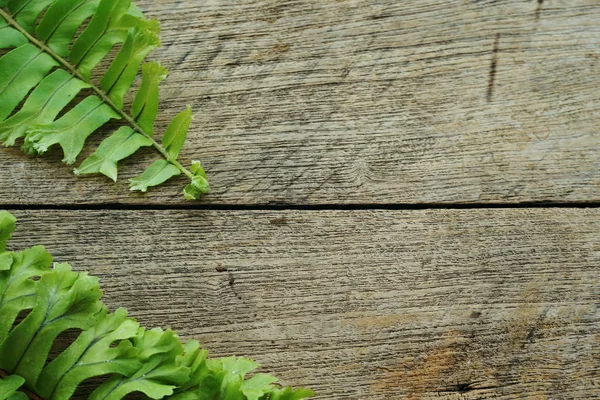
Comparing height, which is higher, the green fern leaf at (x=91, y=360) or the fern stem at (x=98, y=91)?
the fern stem at (x=98, y=91)

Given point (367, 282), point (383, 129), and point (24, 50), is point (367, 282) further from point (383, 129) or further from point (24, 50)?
point (24, 50)

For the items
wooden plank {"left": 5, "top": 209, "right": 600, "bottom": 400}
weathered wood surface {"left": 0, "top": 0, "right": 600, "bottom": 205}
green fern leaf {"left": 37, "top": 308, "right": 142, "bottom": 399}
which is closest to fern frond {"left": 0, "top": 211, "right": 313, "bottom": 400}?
green fern leaf {"left": 37, "top": 308, "right": 142, "bottom": 399}

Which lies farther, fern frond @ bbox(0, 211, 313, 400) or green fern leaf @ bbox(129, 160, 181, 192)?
green fern leaf @ bbox(129, 160, 181, 192)

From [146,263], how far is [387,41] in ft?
2.20

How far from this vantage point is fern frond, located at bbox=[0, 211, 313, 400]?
3.86 feet

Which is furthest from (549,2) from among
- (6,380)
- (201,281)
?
(6,380)

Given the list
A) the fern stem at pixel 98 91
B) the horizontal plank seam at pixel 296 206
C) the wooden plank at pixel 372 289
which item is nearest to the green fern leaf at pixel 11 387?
the wooden plank at pixel 372 289

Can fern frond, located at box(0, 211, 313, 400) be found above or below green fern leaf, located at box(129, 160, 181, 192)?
below

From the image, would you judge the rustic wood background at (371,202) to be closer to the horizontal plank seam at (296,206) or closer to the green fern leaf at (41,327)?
the horizontal plank seam at (296,206)

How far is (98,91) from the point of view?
1.36 metres

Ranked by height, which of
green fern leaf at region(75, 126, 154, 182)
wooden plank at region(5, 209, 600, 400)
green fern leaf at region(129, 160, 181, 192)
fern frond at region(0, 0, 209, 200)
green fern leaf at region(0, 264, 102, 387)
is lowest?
wooden plank at region(5, 209, 600, 400)

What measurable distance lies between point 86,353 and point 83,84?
1.69 ft

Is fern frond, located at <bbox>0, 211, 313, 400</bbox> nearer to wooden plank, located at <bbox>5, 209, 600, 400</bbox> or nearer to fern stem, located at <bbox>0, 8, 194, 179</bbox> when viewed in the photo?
wooden plank, located at <bbox>5, 209, 600, 400</bbox>

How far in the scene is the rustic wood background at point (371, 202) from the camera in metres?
1.32
